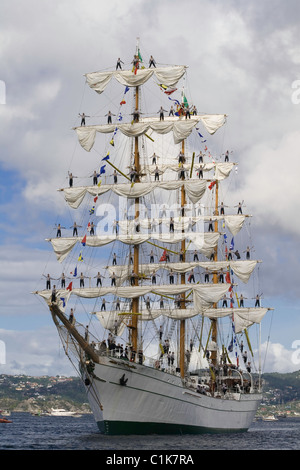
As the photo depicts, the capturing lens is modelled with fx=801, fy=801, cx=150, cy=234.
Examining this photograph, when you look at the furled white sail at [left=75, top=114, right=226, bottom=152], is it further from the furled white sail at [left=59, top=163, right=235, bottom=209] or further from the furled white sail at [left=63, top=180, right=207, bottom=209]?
the furled white sail at [left=63, top=180, right=207, bottom=209]

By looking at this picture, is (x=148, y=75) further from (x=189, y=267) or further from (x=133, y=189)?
(x=189, y=267)

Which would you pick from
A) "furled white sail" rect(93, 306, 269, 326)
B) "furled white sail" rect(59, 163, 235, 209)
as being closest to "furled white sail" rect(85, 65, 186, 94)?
"furled white sail" rect(59, 163, 235, 209)

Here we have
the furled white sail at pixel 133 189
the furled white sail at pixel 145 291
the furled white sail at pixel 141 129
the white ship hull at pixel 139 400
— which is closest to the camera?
the white ship hull at pixel 139 400

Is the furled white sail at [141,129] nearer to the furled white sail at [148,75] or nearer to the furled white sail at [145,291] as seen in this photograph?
the furled white sail at [148,75]

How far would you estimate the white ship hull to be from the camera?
6050cm

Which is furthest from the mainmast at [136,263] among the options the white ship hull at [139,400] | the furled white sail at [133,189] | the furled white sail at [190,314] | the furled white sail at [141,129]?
the white ship hull at [139,400]

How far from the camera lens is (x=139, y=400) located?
61.7m

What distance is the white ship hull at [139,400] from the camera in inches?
2382

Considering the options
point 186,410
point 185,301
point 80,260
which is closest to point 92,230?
point 80,260

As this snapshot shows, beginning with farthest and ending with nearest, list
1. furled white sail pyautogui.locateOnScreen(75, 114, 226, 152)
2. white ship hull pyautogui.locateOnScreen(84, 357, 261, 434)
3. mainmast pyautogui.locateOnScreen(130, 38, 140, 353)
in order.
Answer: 1. furled white sail pyautogui.locateOnScreen(75, 114, 226, 152)
2. mainmast pyautogui.locateOnScreen(130, 38, 140, 353)
3. white ship hull pyautogui.locateOnScreen(84, 357, 261, 434)

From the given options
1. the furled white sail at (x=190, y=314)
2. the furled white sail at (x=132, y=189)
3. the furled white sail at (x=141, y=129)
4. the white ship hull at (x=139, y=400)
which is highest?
the furled white sail at (x=141, y=129)

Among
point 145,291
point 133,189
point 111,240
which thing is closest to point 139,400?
point 145,291
